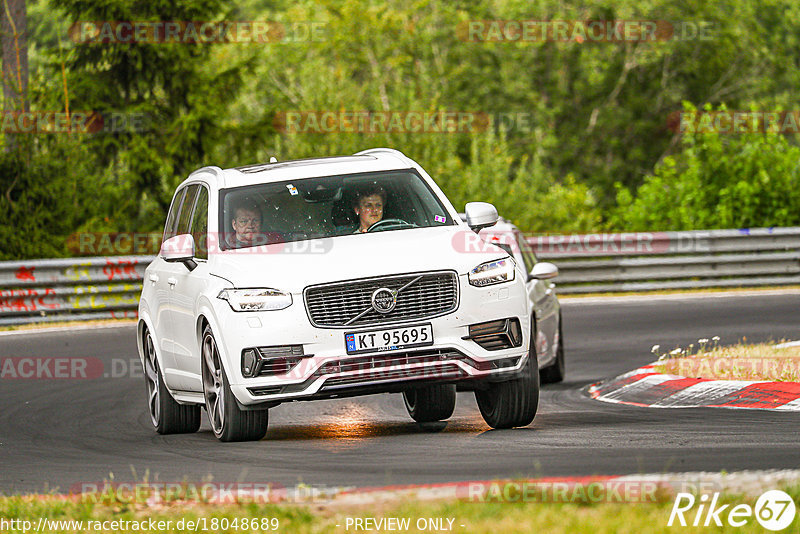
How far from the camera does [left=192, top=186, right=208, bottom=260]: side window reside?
1021 centimetres

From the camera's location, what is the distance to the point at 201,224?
34.6 feet

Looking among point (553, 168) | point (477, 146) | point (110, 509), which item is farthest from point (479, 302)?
point (553, 168)

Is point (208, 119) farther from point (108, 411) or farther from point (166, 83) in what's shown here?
point (108, 411)

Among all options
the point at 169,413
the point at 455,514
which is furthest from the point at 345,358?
the point at 455,514

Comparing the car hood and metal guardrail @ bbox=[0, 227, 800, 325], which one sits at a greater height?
the car hood

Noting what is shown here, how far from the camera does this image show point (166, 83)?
31.9 meters

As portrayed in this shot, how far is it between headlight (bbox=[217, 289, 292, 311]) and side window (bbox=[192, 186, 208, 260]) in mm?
966

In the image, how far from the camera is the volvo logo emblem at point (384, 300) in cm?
895

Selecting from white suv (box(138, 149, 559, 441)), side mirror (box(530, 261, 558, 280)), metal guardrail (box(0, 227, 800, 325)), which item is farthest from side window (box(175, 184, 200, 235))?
metal guardrail (box(0, 227, 800, 325))

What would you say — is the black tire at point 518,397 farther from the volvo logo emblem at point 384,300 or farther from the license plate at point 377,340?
the volvo logo emblem at point 384,300

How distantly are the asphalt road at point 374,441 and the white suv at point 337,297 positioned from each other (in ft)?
1.24

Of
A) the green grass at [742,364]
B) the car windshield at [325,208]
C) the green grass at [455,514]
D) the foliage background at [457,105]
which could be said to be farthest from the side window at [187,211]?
the foliage background at [457,105]

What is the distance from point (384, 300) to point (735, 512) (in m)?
3.72

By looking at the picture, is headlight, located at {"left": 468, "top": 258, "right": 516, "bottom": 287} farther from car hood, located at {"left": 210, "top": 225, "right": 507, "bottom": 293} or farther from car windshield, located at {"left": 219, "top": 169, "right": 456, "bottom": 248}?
car windshield, located at {"left": 219, "top": 169, "right": 456, "bottom": 248}
